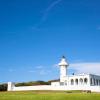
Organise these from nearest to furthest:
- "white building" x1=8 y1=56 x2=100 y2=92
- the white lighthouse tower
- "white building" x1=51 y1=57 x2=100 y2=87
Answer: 1. "white building" x1=8 y1=56 x2=100 y2=92
2. "white building" x1=51 y1=57 x2=100 y2=87
3. the white lighthouse tower

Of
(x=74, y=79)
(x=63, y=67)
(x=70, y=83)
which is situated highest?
(x=63, y=67)

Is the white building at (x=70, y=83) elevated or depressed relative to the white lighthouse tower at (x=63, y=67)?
depressed

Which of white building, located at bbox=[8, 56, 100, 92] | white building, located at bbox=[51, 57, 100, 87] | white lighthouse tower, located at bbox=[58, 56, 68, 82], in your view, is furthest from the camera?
white lighthouse tower, located at bbox=[58, 56, 68, 82]

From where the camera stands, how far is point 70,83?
85.7m

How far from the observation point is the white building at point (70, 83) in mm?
74231

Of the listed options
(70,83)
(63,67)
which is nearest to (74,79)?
(70,83)

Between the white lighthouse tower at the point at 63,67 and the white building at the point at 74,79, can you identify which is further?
the white lighthouse tower at the point at 63,67

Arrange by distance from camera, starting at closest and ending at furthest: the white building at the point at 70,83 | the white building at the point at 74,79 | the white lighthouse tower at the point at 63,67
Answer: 1. the white building at the point at 70,83
2. the white building at the point at 74,79
3. the white lighthouse tower at the point at 63,67

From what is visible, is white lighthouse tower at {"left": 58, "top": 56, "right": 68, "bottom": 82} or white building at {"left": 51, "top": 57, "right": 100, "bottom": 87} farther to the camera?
white lighthouse tower at {"left": 58, "top": 56, "right": 68, "bottom": 82}

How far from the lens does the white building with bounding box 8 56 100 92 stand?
244 ft

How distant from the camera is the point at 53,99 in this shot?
44562 mm

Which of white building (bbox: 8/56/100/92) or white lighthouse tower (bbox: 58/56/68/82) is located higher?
white lighthouse tower (bbox: 58/56/68/82)

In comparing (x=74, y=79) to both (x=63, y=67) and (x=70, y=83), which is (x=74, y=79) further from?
(x=63, y=67)

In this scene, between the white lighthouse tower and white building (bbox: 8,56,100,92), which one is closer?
white building (bbox: 8,56,100,92)
